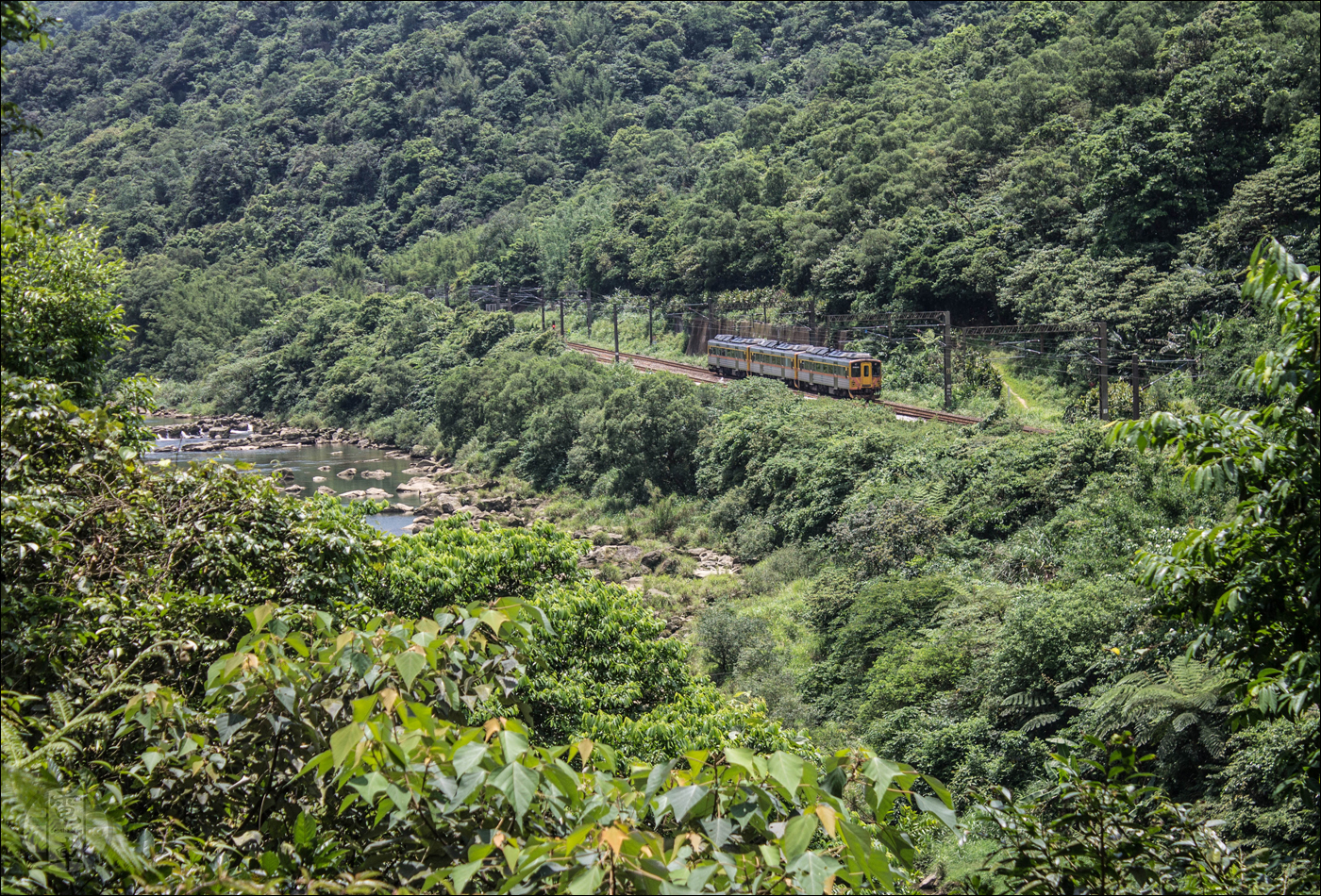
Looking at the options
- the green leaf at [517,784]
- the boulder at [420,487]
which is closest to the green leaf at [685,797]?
the green leaf at [517,784]

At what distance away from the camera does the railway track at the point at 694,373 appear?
1209 inches

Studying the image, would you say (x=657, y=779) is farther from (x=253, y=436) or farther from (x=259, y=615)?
(x=253, y=436)

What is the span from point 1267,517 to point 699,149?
3262 inches

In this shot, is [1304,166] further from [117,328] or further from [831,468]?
[117,328]

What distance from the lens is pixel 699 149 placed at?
82.6 metres

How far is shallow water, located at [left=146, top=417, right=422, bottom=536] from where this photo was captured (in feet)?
127

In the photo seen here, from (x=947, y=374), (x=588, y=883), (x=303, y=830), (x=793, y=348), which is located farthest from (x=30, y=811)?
(x=793, y=348)

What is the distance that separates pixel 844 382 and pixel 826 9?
74950mm

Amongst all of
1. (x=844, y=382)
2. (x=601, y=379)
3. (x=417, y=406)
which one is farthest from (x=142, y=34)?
(x=844, y=382)

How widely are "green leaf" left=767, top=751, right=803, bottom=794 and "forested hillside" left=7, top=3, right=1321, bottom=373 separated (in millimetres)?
8284

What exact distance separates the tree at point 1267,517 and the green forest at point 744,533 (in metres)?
0.02

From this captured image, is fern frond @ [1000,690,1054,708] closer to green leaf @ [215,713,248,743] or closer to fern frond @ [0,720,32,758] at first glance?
green leaf @ [215,713,248,743]

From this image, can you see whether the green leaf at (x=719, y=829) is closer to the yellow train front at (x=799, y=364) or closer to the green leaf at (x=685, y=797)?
the green leaf at (x=685, y=797)

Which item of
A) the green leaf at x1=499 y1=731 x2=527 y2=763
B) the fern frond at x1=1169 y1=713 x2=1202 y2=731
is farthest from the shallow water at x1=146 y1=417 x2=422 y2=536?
the green leaf at x1=499 y1=731 x2=527 y2=763
